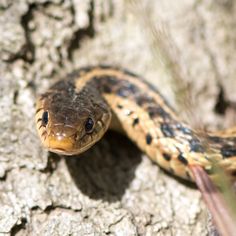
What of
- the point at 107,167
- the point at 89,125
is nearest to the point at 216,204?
the point at 89,125

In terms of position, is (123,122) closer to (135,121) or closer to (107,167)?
(135,121)

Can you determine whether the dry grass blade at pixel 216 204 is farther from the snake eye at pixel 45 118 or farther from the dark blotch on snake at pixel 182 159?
the snake eye at pixel 45 118

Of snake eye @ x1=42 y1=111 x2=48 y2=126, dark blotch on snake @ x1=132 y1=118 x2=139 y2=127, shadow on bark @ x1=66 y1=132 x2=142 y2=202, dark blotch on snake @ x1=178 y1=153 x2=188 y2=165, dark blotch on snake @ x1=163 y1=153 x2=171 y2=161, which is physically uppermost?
snake eye @ x1=42 y1=111 x2=48 y2=126

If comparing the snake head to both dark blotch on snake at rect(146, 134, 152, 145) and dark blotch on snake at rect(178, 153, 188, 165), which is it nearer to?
dark blotch on snake at rect(146, 134, 152, 145)

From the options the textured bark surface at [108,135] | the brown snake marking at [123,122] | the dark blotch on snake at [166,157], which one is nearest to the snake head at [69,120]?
the brown snake marking at [123,122]

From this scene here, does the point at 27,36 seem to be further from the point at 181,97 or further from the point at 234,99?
the point at 181,97

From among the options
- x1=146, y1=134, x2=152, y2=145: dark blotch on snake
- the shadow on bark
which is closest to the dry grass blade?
x1=146, y1=134, x2=152, y2=145: dark blotch on snake
